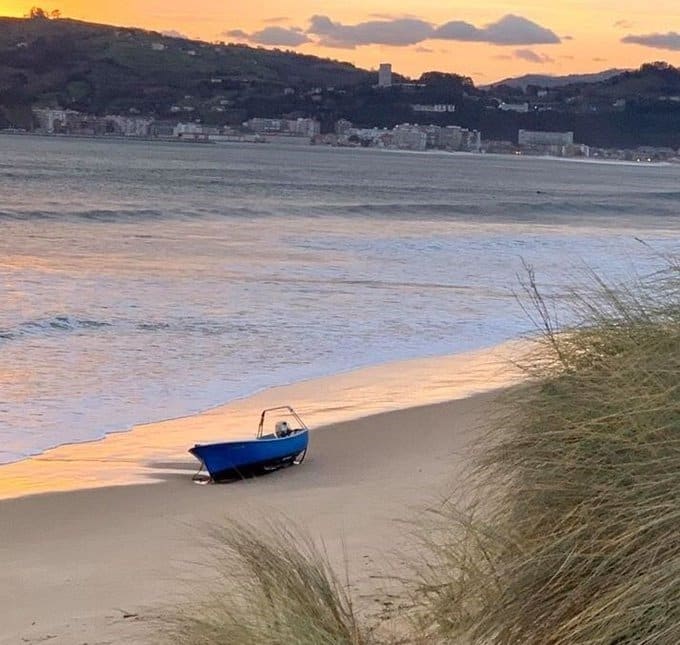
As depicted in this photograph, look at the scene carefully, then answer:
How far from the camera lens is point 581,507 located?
3.84 m

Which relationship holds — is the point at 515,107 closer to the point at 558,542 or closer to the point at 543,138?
the point at 543,138

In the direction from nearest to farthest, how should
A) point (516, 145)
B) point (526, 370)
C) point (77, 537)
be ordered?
1. point (526, 370)
2. point (77, 537)
3. point (516, 145)

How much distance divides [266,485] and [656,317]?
13.4 ft

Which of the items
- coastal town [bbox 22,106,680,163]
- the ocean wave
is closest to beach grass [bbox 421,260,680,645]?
the ocean wave

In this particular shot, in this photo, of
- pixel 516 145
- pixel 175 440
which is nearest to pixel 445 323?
pixel 175 440

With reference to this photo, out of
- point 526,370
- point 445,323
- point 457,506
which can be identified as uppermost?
point 526,370

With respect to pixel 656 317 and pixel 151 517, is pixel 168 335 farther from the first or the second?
pixel 656 317

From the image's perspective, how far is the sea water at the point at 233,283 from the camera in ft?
39.8

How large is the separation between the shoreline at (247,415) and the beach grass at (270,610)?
1812mm

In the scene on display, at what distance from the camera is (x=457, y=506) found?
530 cm

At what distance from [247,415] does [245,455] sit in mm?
2320

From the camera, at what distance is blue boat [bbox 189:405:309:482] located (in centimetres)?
827

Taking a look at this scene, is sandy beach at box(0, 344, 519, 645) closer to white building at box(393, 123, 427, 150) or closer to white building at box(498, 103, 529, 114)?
white building at box(393, 123, 427, 150)

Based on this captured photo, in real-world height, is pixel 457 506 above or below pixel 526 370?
below
